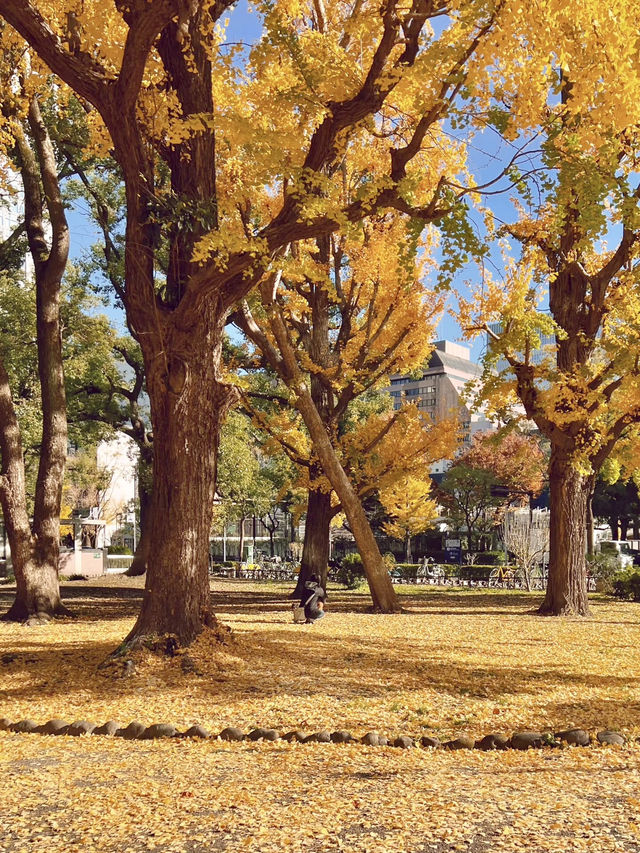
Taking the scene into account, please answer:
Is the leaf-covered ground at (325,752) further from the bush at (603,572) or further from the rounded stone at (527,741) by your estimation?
the bush at (603,572)

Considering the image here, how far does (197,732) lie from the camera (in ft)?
16.8

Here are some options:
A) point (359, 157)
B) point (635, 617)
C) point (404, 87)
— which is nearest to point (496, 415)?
point (635, 617)

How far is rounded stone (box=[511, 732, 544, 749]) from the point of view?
4.75 metres

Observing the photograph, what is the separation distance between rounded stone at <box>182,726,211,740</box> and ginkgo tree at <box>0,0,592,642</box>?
2289 millimetres

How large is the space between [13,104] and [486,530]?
3179 cm

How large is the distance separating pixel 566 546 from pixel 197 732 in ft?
32.0

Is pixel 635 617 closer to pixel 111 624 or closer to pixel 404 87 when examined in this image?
pixel 111 624

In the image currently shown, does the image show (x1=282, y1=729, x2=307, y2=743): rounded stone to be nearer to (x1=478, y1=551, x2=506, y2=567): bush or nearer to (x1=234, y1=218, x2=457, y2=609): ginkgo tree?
(x1=234, y1=218, x2=457, y2=609): ginkgo tree

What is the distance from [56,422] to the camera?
12359 millimetres

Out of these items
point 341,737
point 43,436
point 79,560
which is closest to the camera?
point 341,737

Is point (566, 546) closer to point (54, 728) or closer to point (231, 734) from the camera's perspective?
point (231, 734)

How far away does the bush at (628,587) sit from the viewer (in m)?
17.6

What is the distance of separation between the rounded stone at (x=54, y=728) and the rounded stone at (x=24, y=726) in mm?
56

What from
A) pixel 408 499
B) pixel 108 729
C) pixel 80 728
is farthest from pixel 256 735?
pixel 408 499
